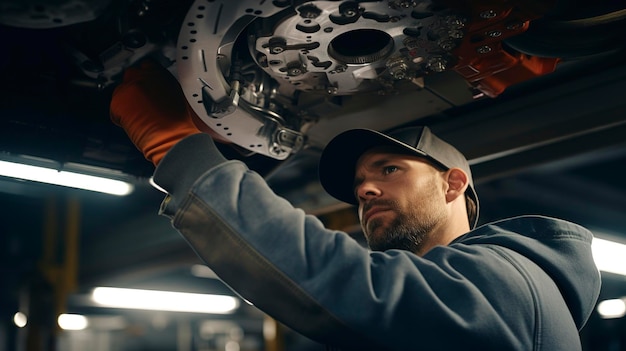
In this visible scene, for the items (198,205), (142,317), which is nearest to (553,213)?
(198,205)

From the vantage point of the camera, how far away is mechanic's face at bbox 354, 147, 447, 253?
1.72 m

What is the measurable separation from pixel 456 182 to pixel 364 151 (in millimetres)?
284

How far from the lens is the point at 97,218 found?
19.7 feet

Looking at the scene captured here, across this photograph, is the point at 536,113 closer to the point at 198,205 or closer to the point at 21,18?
the point at 198,205

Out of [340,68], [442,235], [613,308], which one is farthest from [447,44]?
[613,308]

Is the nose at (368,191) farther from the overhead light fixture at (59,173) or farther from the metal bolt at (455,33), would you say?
the overhead light fixture at (59,173)

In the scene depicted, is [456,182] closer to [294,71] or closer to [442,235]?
[442,235]

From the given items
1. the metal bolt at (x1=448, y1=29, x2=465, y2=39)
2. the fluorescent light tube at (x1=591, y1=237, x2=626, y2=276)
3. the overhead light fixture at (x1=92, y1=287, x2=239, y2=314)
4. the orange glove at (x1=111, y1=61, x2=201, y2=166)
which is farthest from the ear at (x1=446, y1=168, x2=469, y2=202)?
the overhead light fixture at (x1=92, y1=287, x2=239, y2=314)

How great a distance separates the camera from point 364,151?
192 centimetres

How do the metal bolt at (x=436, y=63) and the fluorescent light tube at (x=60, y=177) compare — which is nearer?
the metal bolt at (x=436, y=63)

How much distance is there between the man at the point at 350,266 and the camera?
119 cm

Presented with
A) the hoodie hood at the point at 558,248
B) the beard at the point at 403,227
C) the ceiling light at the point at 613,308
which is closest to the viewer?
the hoodie hood at the point at 558,248

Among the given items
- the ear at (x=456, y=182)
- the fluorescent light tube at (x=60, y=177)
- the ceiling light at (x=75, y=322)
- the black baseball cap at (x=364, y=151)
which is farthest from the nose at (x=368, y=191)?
the ceiling light at (x=75, y=322)

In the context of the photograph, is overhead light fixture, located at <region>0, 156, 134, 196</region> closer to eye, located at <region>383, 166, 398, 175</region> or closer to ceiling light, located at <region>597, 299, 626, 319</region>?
eye, located at <region>383, 166, 398, 175</region>
